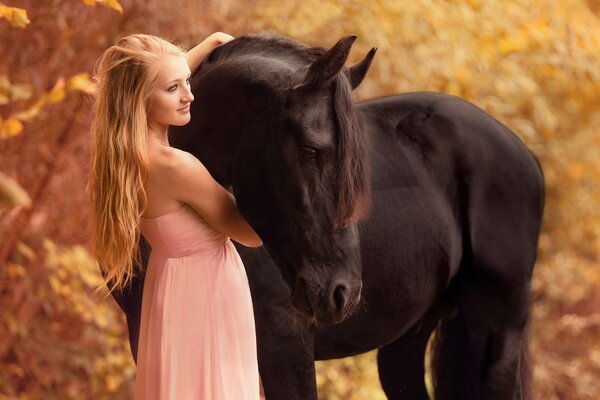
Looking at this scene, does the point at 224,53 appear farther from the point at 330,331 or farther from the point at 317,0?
the point at 317,0

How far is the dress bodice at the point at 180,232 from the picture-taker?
2482 mm

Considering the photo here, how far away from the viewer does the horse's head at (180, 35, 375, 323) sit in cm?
244

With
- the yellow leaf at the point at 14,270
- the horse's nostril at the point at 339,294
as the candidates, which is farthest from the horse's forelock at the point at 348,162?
the yellow leaf at the point at 14,270

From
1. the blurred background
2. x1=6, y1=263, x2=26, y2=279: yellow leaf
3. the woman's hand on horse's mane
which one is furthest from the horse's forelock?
x1=6, y1=263, x2=26, y2=279: yellow leaf

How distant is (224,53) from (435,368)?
1560 mm

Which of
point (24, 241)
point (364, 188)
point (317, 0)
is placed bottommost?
point (24, 241)

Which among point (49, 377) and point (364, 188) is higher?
point (364, 188)

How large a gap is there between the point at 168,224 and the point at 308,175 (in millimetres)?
335

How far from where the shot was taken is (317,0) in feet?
17.8

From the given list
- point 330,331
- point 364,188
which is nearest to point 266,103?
point 364,188

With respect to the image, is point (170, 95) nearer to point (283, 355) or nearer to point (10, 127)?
point (283, 355)

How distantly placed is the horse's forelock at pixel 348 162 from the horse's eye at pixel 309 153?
0.19ft

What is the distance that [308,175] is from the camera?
2.47 meters

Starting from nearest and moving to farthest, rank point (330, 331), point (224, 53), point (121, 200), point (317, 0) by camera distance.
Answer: point (121, 200) → point (224, 53) → point (330, 331) → point (317, 0)
